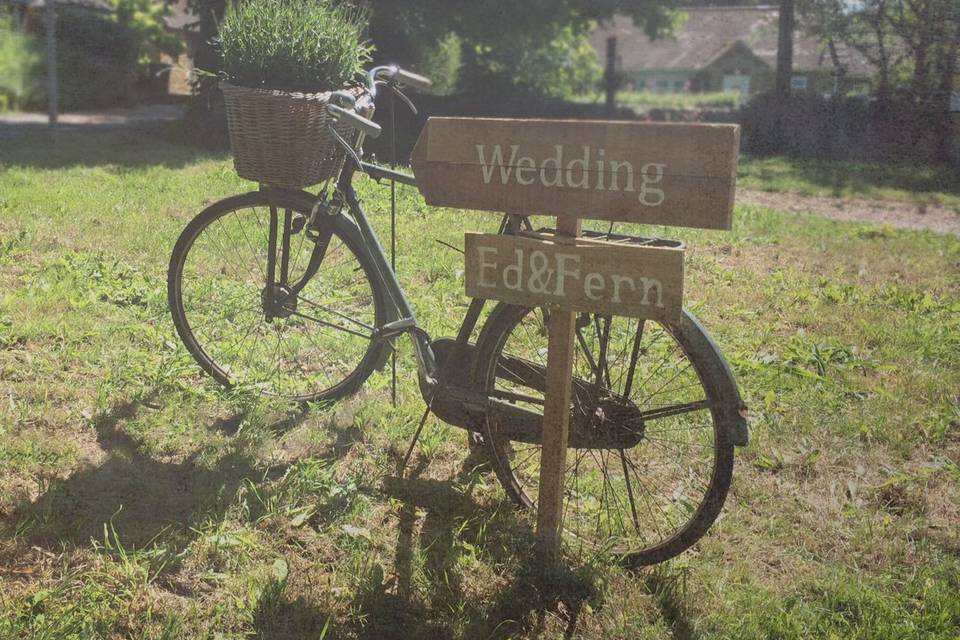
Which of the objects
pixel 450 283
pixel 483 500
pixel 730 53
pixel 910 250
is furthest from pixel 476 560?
pixel 730 53

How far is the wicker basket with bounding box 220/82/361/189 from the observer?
11.3 ft

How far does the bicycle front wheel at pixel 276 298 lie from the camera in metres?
3.93

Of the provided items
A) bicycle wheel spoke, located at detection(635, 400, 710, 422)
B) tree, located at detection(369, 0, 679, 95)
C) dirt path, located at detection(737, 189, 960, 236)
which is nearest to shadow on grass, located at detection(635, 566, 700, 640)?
bicycle wheel spoke, located at detection(635, 400, 710, 422)

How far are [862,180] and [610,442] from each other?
1069 cm

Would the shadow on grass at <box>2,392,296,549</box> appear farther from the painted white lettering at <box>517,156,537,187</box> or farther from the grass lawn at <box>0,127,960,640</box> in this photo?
the painted white lettering at <box>517,156,537,187</box>

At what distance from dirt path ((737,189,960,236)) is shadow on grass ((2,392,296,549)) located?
25.2 feet

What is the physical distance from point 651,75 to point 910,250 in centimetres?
4952

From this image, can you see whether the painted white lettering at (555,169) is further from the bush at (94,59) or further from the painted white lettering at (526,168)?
the bush at (94,59)

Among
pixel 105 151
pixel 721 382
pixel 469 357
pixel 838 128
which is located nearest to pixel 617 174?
pixel 721 382

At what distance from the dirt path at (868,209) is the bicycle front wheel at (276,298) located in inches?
266

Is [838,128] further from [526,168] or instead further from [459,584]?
[459,584]

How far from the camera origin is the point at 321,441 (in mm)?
3822

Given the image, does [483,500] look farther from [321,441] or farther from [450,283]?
[450,283]

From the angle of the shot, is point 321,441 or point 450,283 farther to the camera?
point 450,283
